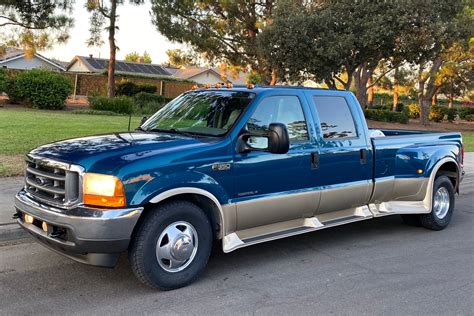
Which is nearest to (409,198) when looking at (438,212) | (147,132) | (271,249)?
(438,212)

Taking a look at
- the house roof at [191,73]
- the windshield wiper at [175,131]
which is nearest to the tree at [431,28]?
the windshield wiper at [175,131]

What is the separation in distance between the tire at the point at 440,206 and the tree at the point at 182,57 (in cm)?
2405

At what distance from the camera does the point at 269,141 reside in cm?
485

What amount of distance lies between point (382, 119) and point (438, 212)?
89.7 ft

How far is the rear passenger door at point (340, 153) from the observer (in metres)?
5.73

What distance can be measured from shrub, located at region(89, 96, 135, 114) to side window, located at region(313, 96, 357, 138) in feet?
69.3

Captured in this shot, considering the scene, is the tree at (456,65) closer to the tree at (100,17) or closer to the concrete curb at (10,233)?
the tree at (100,17)

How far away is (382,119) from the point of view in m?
33.6

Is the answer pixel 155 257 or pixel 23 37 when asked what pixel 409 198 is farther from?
pixel 23 37

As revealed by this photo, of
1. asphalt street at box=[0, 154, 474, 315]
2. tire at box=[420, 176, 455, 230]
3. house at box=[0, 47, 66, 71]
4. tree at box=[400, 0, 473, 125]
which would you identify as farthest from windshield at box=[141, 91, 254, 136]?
house at box=[0, 47, 66, 71]

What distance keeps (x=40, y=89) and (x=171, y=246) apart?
23.0 meters

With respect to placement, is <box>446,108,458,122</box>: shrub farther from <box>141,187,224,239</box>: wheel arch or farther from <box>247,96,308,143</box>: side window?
<box>141,187,224,239</box>: wheel arch

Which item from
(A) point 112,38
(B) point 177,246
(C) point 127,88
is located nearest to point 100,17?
(A) point 112,38

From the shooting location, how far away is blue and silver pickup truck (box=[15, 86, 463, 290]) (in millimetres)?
4203
